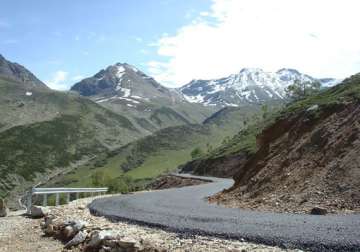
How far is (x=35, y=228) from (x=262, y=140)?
66.2 ft

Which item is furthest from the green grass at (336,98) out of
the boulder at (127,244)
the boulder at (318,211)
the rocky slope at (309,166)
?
the boulder at (127,244)

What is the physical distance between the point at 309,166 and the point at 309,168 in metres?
0.29

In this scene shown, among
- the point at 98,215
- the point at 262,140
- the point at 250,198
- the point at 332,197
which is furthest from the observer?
the point at 262,140

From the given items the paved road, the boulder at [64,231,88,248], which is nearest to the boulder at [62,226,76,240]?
the boulder at [64,231,88,248]

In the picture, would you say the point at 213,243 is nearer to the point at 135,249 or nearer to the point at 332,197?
the point at 135,249

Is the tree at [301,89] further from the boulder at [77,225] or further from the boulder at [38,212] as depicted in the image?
the boulder at [77,225]

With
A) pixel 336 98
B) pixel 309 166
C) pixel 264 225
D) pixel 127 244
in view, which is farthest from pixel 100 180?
pixel 127 244

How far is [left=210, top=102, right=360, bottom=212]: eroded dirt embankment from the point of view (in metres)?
20.7

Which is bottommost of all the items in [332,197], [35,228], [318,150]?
[35,228]

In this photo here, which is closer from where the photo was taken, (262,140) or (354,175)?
(354,175)

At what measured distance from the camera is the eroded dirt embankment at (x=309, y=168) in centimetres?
2067

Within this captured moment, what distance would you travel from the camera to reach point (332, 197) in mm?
20250

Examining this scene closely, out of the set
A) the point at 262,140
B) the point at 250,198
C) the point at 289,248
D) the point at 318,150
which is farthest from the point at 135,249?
the point at 262,140

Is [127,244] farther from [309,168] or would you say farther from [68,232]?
[309,168]
